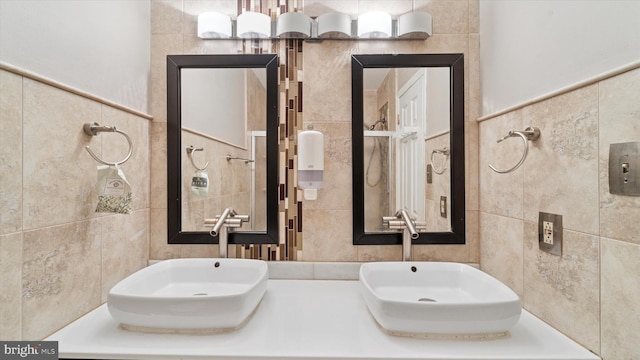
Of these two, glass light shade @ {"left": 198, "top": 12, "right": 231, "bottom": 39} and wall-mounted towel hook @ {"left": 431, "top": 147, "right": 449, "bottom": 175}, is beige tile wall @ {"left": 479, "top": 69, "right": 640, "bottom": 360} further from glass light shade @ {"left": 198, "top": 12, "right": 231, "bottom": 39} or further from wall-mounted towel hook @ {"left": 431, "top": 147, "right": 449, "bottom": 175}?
glass light shade @ {"left": 198, "top": 12, "right": 231, "bottom": 39}

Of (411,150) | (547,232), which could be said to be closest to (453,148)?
(411,150)

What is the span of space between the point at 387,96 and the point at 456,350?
39.9 inches

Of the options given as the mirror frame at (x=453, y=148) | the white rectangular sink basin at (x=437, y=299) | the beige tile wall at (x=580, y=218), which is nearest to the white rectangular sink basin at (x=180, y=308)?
the white rectangular sink basin at (x=437, y=299)

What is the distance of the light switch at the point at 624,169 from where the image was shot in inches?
27.3

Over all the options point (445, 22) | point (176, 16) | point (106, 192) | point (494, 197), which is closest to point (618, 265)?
point (494, 197)

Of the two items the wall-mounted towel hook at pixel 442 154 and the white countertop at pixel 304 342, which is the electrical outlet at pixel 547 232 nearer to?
the white countertop at pixel 304 342

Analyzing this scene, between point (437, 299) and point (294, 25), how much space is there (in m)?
1.31

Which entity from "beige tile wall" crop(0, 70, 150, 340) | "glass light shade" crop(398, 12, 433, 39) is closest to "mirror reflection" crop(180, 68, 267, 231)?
"beige tile wall" crop(0, 70, 150, 340)

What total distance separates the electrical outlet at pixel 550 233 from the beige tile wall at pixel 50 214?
59.9 inches

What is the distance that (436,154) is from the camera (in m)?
1.39

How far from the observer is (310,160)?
4.40 ft

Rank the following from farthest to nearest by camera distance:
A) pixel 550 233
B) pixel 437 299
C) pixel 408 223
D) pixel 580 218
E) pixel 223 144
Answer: pixel 223 144 < pixel 408 223 < pixel 437 299 < pixel 550 233 < pixel 580 218

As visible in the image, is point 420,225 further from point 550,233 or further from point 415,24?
point 415,24

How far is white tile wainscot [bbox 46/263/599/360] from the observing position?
806 millimetres
